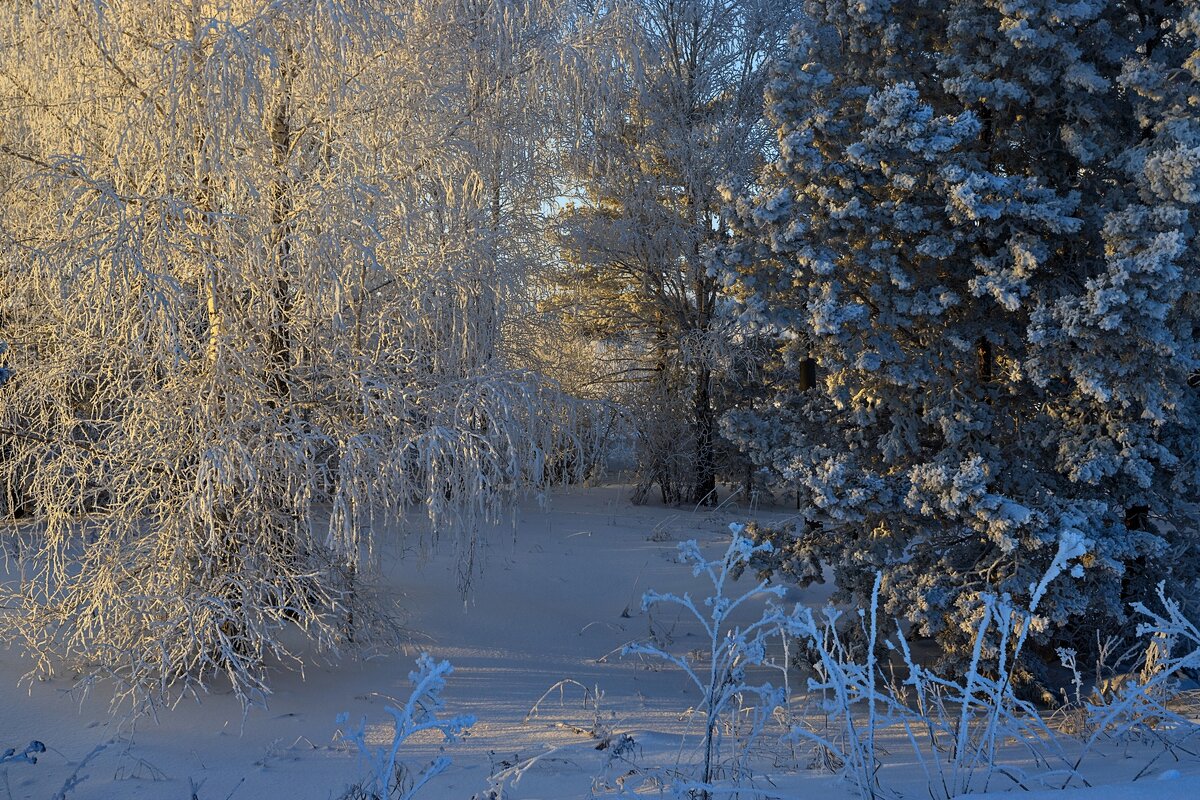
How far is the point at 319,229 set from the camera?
5.16 metres

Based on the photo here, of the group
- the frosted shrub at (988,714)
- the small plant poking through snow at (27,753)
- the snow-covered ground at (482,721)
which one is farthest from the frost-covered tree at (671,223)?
the small plant poking through snow at (27,753)

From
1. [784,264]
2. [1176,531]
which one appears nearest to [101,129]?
[784,264]

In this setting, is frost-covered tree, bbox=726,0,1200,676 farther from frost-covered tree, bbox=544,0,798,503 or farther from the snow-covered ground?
frost-covered tree, bbox=544,0,798,503

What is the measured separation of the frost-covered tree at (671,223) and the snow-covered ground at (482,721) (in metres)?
4.14

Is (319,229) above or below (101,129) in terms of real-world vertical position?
below

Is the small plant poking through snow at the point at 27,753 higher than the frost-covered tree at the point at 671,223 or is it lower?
lower

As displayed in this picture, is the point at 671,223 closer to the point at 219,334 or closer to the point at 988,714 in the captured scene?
the point at 219,334

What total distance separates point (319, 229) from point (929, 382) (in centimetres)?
353

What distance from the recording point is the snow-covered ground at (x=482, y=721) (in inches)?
150

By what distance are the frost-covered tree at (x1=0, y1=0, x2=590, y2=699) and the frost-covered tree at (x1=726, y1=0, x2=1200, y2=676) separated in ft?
6.26

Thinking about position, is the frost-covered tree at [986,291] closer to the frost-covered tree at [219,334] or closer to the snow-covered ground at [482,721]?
the snow-covered ground at [482,721]

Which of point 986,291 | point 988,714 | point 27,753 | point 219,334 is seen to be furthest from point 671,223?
point 27,753

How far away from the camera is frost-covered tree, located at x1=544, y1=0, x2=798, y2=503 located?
453 inches

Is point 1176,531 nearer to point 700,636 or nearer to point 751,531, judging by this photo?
point 751,531
